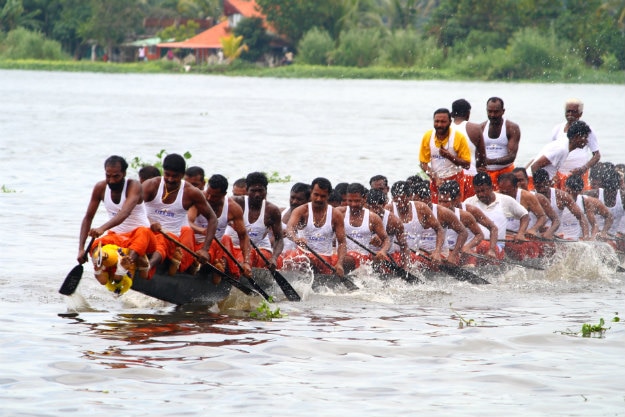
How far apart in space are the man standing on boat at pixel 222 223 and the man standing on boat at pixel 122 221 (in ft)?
2.26

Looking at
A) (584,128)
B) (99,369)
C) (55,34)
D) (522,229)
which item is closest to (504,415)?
(99,369)

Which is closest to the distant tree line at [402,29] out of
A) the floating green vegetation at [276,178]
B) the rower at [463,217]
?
the floating green vegetation at [276,178]

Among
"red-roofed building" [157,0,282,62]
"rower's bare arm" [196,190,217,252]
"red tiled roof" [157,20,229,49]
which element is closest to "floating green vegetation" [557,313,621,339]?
"rower's bare arm" [196,190,217,252]

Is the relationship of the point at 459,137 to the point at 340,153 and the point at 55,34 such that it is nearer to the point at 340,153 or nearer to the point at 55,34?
the point at 340,153

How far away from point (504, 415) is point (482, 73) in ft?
206

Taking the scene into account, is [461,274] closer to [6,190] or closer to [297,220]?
[297,220]

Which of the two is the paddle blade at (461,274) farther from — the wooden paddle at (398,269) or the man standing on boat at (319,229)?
the man standing on boat at (319,229)

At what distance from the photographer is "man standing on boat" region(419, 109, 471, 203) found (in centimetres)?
1350

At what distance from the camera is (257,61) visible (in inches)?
3442

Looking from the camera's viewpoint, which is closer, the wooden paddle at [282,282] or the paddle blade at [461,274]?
the wooden paddle at [282,282]

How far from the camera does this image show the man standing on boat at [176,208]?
10.5m

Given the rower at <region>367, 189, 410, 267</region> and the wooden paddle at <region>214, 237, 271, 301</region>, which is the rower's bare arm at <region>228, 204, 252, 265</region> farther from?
the rower at <region>367, 189, 410, 267</region>

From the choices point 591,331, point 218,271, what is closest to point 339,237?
point 218,271

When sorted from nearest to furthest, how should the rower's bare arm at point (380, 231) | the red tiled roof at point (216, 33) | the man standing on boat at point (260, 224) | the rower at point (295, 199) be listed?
the man standing on boat at point (260, 224)
the rower's bare arm at point (380, 231)
the rower at point (295, 199)
the red tiled roof at point (216, 33)
